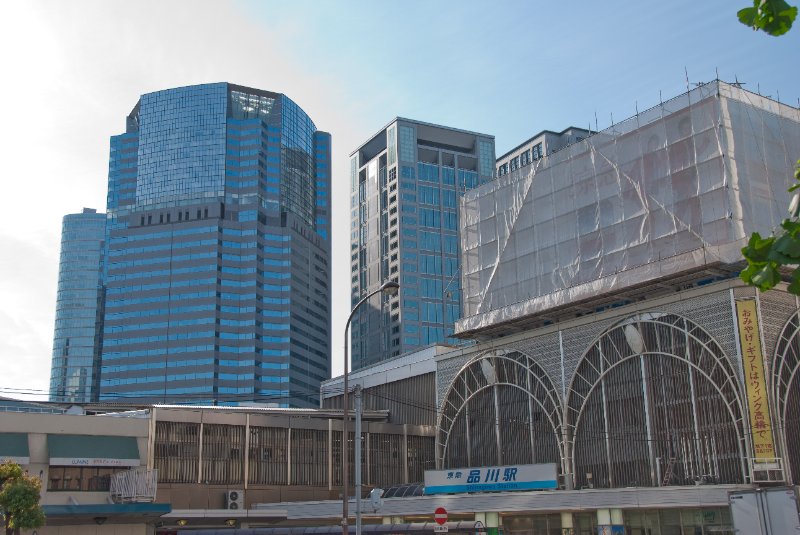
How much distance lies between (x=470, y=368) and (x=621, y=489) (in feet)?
74.1

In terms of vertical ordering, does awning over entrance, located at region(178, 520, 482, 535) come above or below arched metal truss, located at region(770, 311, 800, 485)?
below

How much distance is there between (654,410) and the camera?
202 feet

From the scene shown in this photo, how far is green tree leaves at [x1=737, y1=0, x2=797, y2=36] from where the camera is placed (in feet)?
30.9

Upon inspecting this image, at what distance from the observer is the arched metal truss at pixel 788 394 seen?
5538 cm

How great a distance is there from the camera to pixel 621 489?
189 ft

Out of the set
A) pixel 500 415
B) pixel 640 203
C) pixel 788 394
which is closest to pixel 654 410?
pixel 788 394

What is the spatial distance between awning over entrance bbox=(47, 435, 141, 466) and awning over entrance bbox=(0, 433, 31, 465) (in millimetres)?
1674

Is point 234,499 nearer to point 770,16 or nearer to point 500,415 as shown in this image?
point 500,415

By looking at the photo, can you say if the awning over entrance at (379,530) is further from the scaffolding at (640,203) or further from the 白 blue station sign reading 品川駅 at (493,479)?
the scaffolding at (640,203)

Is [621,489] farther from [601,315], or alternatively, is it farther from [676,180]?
[676,180]

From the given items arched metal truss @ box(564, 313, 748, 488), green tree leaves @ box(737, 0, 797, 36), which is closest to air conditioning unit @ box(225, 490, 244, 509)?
arched metal truss @ box(564, 313, 748, 488)

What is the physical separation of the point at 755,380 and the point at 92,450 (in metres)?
45.5


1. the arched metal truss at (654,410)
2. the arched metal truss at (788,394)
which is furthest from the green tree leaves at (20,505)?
the arched metal truss at (788,394)

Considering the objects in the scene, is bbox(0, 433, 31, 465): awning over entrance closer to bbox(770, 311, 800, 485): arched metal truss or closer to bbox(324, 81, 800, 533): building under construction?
bbox(324, 81, 800, 533): building under construction
